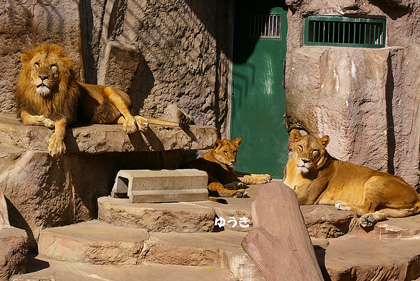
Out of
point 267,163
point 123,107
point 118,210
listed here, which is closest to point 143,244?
point 118,210

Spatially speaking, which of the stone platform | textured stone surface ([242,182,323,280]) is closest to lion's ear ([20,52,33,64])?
the stone platform

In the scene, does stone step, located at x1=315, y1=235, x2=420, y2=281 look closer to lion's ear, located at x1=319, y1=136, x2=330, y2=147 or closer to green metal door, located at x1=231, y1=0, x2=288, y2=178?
lion's ear, located at x1=319, y1=136, x2=330, y2=147

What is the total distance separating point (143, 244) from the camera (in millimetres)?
6641

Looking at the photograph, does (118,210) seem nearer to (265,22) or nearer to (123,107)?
(123,107)

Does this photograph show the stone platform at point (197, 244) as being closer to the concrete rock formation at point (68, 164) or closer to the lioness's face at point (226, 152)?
the concrete rock formation at point (68, 164)

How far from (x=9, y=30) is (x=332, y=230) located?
4.41 m

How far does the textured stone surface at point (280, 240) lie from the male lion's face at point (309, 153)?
1463mm

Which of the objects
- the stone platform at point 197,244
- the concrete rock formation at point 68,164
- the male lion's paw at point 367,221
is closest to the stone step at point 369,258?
the stone platform at point 197,244

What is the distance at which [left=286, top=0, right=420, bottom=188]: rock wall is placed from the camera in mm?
8836

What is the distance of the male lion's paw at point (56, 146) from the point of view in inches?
273

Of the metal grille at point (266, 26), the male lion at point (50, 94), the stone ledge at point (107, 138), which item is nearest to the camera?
the stone ledge at point (107, 138)

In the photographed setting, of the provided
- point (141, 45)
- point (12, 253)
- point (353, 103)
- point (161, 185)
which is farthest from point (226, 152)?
point (12, 253)

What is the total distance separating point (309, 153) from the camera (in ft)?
25.7

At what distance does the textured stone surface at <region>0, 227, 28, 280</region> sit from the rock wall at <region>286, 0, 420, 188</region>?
4.29 metres
